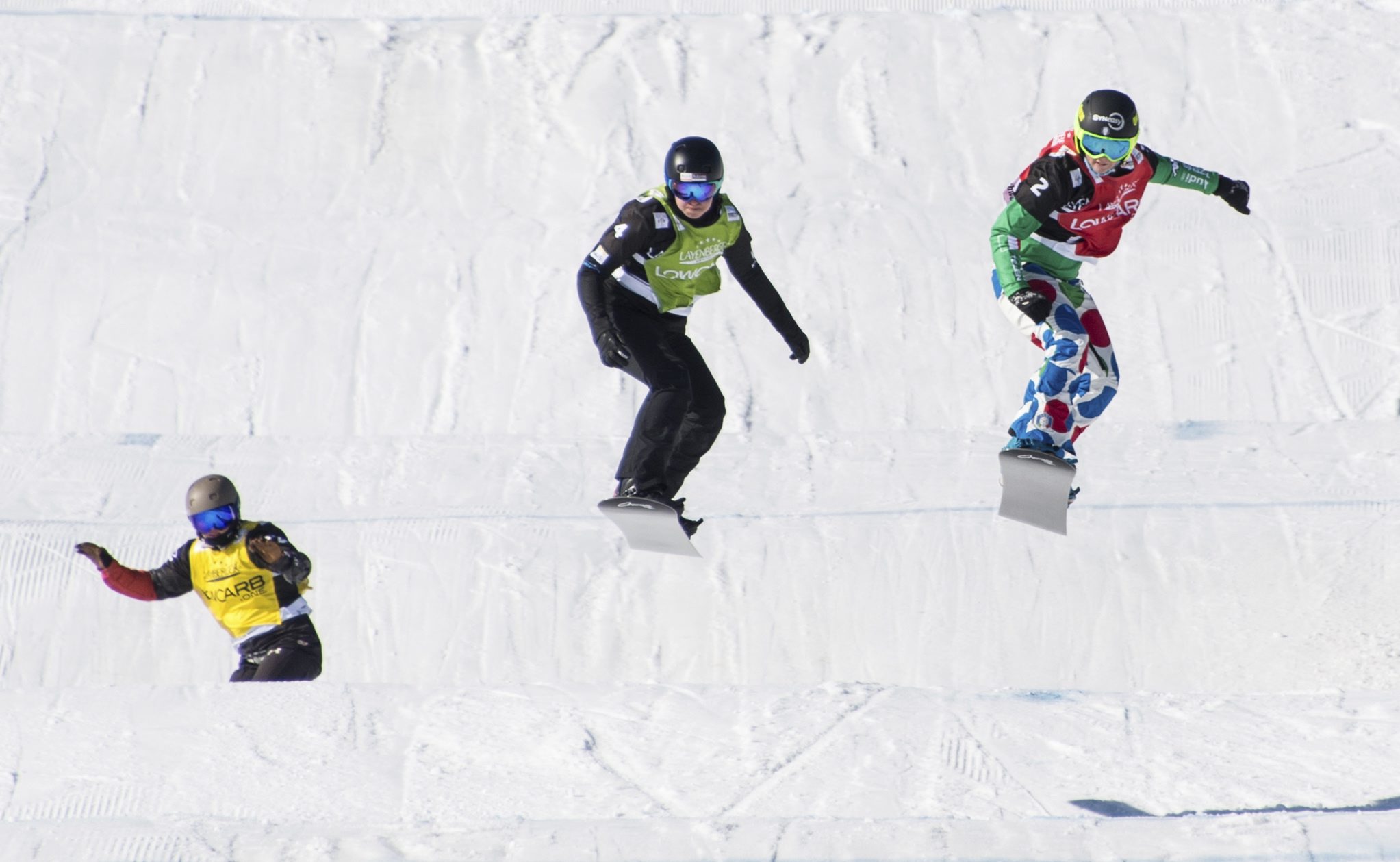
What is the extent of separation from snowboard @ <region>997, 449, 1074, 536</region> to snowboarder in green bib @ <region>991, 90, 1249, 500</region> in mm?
87

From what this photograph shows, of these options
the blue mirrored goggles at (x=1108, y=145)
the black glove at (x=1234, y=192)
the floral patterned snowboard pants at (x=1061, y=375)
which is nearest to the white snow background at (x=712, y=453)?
the floral patterned snowboard pants at (x=1061, y=375)

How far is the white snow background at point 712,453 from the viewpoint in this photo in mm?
6047

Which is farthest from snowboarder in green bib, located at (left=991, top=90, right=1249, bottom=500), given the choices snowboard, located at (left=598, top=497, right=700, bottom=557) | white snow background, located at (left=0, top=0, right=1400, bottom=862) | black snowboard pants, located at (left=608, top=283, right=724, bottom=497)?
snowboard, located at (left=598, top=497, right=700, bottom=557)

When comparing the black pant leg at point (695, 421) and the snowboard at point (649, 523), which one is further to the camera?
the black pant leg at point (695, 421)

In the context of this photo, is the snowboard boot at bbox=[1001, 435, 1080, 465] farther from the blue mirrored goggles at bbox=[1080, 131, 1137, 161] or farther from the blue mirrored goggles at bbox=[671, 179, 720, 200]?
the blue mirrored goggles at bbox=[671, 179, 720, 200]

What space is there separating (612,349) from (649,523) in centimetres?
84

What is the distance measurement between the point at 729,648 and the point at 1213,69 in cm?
747

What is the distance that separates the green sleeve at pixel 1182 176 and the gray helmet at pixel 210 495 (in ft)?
14.3

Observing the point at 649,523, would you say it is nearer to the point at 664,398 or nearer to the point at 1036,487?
the point at 664,398

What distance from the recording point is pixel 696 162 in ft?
21.2

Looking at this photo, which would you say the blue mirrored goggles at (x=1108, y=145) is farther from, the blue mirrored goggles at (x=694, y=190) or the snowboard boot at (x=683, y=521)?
the snowboard boot at (x=683, y=521)

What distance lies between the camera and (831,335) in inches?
442

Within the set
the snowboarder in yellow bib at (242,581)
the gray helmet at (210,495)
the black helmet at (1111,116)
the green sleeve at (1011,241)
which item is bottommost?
the snowboarder in yellow bib at (242,581)

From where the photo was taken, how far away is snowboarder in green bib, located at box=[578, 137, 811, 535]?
6641 mm
